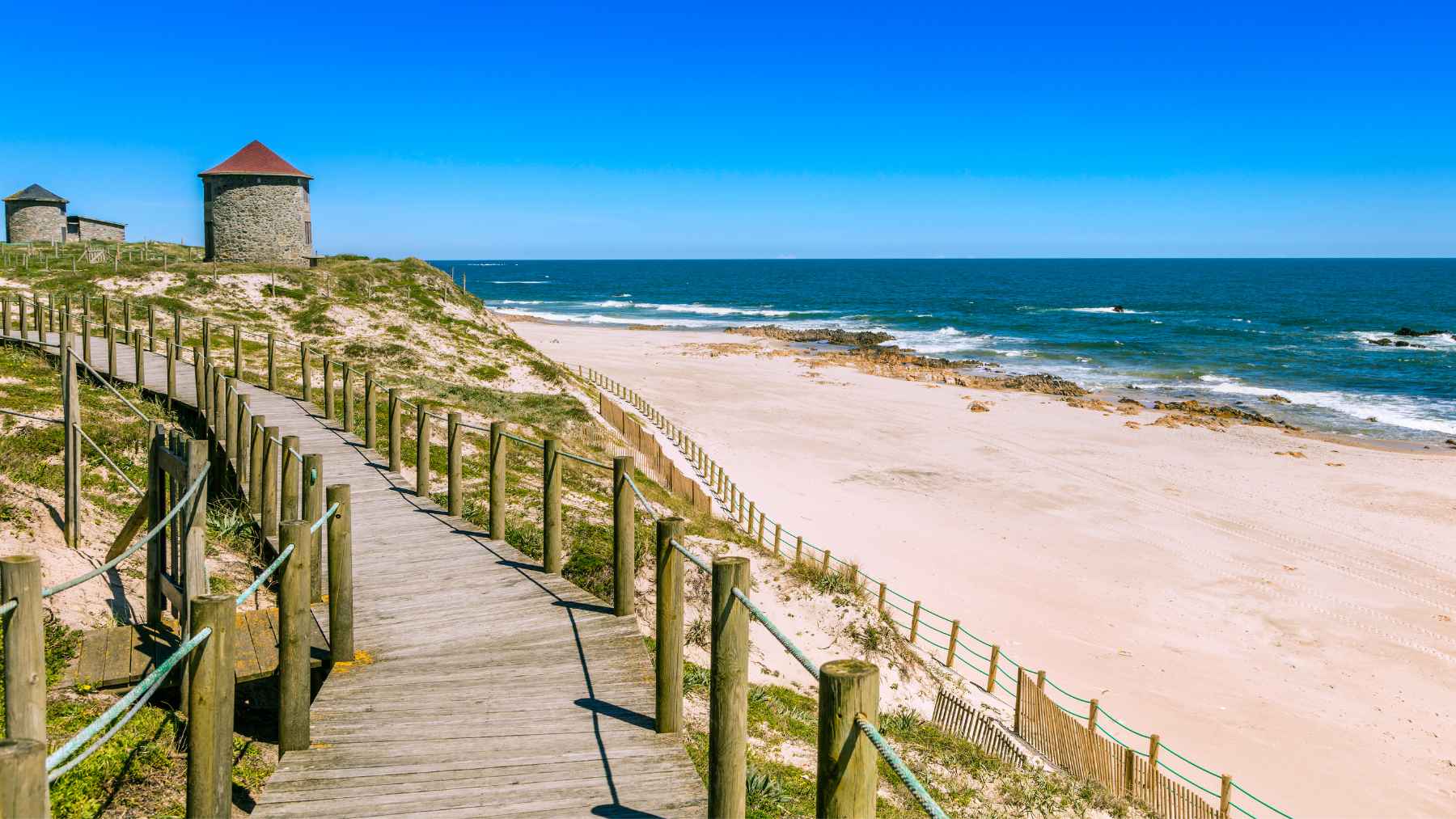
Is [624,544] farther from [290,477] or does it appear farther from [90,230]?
[90,230]

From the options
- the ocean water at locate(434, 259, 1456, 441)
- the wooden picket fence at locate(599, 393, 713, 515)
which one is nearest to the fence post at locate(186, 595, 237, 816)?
the wooden picket fence at locate(599, 393, 713, 515)

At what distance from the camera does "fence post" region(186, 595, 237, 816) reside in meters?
4.10

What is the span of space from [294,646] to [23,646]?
1.60m

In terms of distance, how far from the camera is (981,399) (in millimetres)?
45531

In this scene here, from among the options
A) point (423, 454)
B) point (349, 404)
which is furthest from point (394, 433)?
point (349, 404)

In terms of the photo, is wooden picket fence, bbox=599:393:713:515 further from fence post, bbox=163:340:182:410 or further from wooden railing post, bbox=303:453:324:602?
wooden railing post, bbox=303:453:324:602

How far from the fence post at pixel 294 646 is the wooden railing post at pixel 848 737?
347cm

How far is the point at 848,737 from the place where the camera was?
354 centimetres

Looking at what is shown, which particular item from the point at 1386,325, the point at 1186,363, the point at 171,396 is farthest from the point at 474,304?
the point at 1386,325

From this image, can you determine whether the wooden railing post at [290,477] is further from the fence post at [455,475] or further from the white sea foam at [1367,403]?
the white sea foam at [1367,403]

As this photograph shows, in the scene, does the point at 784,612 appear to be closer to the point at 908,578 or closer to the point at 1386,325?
the point at 908,578

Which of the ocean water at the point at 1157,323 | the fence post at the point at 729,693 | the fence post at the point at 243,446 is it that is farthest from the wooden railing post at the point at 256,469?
the ocean water at the point at 1157,323

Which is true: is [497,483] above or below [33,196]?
below

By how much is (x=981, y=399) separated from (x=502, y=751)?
42.2 meters
